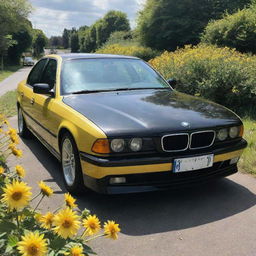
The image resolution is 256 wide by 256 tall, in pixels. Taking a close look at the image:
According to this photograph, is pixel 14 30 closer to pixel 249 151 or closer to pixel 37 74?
pixel 37 74

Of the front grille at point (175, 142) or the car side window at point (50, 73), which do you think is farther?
the car side window at point (50, 73)

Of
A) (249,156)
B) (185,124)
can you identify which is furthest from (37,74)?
(249,156)

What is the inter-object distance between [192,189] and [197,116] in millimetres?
876

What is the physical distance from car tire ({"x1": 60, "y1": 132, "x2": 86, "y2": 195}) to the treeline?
35.5 metres

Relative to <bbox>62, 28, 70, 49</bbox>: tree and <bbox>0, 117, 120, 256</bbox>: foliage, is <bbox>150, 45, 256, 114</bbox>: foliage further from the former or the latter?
<bbox>62, 28, 70, 49</bbox>: tree

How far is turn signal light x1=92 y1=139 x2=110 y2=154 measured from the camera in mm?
3350

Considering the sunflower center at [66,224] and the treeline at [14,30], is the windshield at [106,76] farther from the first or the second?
the treeline at [14,30]

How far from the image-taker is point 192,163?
3561 millimetres

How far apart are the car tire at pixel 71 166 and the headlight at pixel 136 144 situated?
630 mm

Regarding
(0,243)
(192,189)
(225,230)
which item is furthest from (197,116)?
(0,243)

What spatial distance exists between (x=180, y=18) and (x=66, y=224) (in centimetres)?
2114

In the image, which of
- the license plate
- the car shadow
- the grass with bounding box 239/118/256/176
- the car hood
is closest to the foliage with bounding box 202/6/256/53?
the grass with bounding box 239/118/256/176

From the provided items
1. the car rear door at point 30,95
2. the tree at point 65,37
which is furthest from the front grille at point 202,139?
the tree at point 65,37

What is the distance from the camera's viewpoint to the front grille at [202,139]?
3.63m
